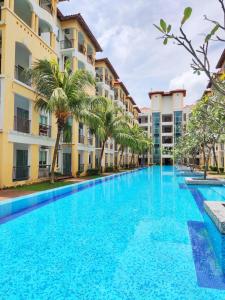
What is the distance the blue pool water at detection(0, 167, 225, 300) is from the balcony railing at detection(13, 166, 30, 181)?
684cm

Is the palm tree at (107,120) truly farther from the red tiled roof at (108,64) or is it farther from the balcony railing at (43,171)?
the red tiled roof at (108,64)

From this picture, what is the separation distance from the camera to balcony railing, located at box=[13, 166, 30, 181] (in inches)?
633

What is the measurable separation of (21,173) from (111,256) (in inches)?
494

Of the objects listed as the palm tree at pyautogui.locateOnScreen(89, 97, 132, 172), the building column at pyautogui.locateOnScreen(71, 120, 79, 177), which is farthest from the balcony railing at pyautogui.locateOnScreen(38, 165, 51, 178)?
the palm tree at pyautogui.locateOnScreen(89, 97, 132, 172)

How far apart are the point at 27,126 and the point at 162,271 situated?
14.5 metres

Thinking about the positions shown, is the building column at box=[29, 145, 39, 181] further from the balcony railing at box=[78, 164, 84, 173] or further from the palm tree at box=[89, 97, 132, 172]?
the balcony railing at box=[78, 164, 84, 173]

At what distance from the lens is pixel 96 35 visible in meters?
28.4

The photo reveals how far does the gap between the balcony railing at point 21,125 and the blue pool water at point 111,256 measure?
8.07 metres

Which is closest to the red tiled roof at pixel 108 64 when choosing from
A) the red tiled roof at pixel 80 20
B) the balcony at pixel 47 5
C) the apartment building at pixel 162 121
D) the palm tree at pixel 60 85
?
the red tiled roof at pixel 80 20

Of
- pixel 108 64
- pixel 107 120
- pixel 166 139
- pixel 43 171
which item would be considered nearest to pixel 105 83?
pixel 108 64

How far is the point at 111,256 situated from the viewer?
555 cm

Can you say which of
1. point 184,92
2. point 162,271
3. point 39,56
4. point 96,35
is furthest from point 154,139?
point 162,271

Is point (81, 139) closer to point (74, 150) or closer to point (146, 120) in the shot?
point (74, 150)

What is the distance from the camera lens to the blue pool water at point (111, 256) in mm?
4109
